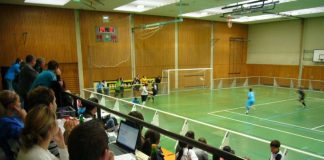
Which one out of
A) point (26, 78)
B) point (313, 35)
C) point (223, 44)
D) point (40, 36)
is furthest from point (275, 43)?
point (26, 78)

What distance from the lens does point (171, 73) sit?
2108 cm

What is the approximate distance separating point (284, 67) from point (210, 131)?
17.4 m

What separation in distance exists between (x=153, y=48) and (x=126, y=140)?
17.5 metres

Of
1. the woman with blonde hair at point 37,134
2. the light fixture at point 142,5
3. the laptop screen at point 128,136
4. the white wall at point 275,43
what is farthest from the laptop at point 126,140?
the white wall at point 275,43

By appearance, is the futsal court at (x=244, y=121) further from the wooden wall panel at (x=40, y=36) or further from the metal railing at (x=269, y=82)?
the wooden wall panel at (x=40, y=36)

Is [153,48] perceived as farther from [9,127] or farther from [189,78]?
[9,127]

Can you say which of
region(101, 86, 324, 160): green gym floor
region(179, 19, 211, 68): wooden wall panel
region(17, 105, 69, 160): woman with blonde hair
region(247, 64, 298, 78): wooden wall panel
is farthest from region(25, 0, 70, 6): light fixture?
region(247, 64, 298, 78): wooden wall panel

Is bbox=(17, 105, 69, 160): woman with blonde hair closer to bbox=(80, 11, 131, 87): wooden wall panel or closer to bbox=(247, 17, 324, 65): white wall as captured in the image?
bbox=(80, 11, 131, 87): wooden wall panel

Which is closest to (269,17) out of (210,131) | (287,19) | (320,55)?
(287,19)

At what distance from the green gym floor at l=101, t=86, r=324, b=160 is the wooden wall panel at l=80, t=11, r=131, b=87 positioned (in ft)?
13.9

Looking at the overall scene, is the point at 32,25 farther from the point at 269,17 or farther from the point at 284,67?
the point at 284,67

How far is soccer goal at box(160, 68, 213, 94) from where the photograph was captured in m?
21.1

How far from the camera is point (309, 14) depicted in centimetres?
1914

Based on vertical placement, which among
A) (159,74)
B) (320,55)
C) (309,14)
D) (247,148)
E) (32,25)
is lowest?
Result: (247,148)
